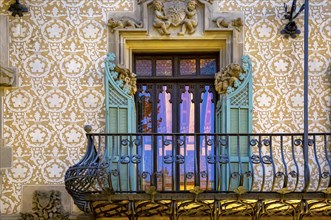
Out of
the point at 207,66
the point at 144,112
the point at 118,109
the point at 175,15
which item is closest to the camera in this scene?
the point at 118,109

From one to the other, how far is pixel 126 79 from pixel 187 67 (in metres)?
0.97

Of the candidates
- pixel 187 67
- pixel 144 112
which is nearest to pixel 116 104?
pixel 144 112

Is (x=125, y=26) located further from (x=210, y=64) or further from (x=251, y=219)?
(x=251, y=219)

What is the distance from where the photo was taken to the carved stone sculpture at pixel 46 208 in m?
7.09

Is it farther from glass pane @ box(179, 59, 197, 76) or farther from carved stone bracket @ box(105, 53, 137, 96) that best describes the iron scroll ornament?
carved stone bracket @ box(105, 53, 137, 96)

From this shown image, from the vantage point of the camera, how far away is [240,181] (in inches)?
251

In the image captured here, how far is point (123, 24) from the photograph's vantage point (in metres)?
7.29

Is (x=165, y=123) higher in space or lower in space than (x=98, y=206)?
higher

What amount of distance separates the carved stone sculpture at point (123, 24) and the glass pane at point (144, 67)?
1.89 ft

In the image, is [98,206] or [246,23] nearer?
[98,206]

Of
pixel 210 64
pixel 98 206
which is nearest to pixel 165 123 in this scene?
pixel 210 64

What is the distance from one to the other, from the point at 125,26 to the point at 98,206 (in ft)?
7.63

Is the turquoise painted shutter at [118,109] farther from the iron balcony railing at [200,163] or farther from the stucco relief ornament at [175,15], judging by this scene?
the stucco relief ornament at [175,15]

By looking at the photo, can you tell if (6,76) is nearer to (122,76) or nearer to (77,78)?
(77,78)
